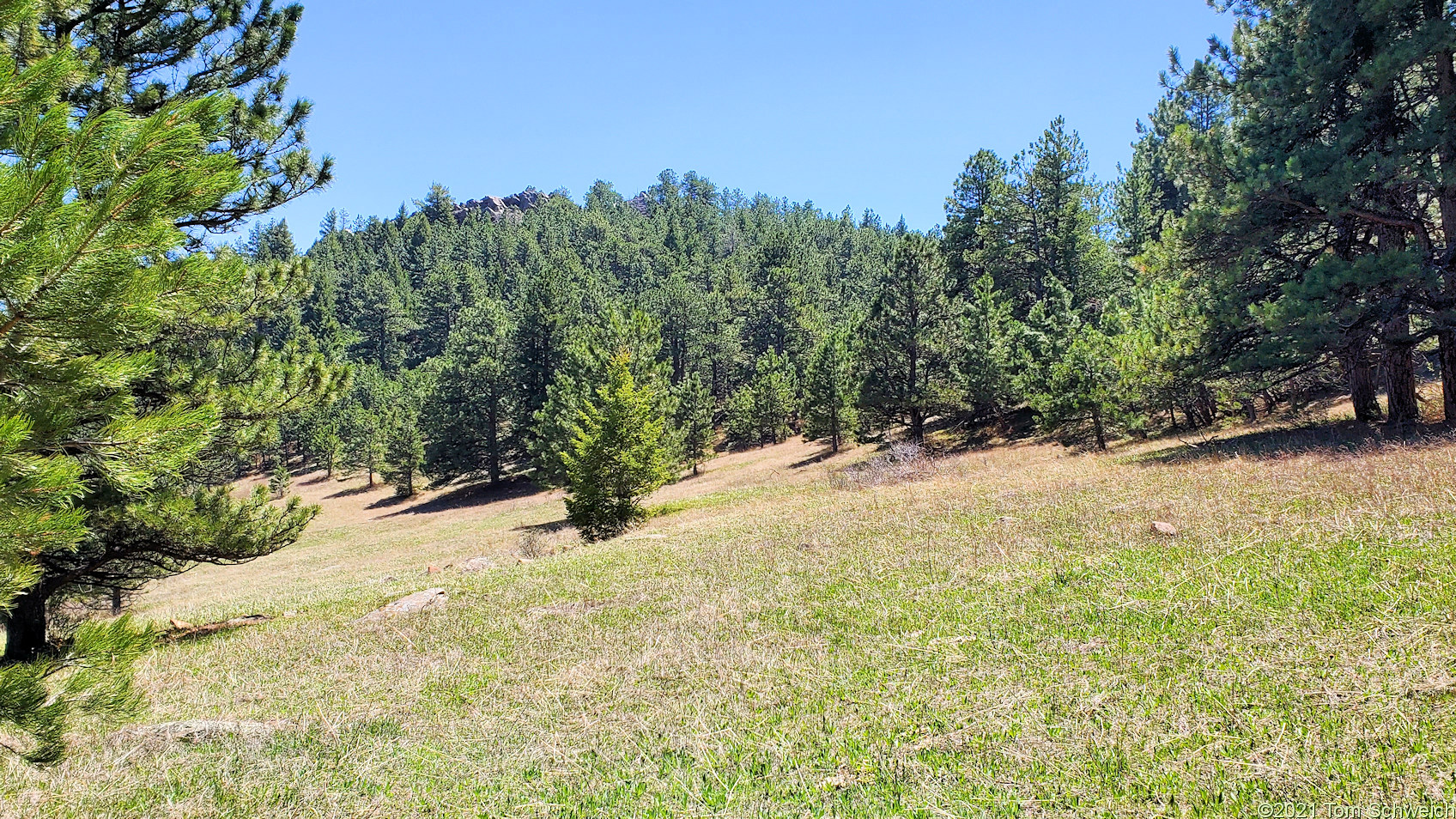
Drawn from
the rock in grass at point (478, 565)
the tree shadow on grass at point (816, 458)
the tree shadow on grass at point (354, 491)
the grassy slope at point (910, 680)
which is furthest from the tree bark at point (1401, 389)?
the tree shadow on grass at point (354, 491)

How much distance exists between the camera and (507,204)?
172125 mm

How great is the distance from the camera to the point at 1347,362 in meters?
13.6

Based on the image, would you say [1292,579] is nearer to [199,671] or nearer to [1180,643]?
[1180,643]

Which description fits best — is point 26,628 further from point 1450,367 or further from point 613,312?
point 613,312

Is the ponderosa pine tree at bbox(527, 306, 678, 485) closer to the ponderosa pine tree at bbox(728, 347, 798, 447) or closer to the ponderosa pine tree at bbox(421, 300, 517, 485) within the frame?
A: the ponderosa pine tree at bbox(421, 300, 517, 485)

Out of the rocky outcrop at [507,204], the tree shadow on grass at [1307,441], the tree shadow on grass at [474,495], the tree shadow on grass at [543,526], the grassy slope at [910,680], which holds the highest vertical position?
the rocky outcrop at [507,204]

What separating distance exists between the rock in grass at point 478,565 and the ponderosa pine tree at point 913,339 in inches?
838

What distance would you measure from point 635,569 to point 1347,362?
46.3 ft

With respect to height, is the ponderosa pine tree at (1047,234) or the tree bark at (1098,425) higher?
the ponderosa pine tree at (1047,234)

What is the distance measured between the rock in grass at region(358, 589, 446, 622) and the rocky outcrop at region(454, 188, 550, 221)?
15522cm

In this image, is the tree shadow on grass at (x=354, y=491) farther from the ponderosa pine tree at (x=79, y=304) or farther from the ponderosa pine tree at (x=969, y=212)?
the ponderosa pine tree at (x=79, y=304)

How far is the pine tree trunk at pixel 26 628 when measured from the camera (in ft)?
29.6

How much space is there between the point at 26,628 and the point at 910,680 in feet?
37.4

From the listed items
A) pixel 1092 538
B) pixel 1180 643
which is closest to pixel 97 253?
pixel 1180 643
